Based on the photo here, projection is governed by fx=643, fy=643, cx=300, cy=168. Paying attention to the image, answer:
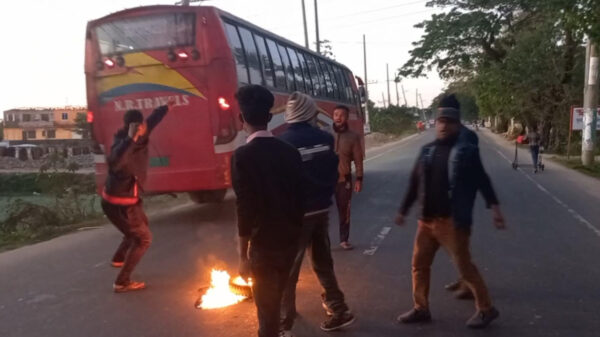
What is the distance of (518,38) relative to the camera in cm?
3234

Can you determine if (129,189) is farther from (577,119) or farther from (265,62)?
(577,119)

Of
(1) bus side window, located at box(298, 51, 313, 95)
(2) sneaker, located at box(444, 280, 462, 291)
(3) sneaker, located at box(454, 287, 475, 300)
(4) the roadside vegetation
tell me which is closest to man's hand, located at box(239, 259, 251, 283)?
(3) sneaker, located at box(454, 287, 475, 300)

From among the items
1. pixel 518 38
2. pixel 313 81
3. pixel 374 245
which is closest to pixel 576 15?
pixel 313 81

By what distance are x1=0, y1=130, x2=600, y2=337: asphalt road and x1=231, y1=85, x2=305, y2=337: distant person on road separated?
145 centimetres

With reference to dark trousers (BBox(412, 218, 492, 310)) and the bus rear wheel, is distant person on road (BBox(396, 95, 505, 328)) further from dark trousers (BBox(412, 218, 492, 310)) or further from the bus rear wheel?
the bus rear wheel

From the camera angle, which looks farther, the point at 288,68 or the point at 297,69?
the point at 297,69

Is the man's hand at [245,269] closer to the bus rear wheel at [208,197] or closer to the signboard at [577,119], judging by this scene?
the bus rear wheel at [208,197]

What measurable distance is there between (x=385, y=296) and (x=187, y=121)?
5718mm

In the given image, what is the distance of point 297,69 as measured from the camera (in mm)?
14586

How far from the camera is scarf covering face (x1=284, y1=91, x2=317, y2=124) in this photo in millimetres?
4734

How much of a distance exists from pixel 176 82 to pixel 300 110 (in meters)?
6.29

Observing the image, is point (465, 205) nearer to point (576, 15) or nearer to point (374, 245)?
point (374, 245)

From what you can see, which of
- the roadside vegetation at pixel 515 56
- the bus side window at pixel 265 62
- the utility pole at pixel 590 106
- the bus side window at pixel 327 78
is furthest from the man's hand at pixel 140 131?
the roadside vegetation at pixel 515 56

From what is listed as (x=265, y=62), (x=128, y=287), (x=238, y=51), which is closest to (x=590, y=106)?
(x=265, y=62)
